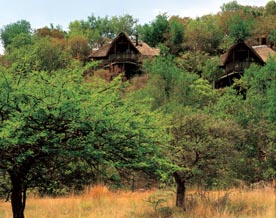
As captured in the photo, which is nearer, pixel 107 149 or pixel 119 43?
pixel 107 149

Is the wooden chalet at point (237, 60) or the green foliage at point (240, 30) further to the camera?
the green foliage at point (240, 30)

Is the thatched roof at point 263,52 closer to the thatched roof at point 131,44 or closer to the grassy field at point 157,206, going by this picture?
the thatched roof at point 131,44

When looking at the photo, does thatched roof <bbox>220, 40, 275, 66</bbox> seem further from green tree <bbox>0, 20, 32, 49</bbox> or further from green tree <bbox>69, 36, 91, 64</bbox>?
green tree <bbox>0, 20, 32, 49</bbox>

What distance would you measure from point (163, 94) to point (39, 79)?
2274cm

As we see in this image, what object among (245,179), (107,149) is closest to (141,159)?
(107,149)

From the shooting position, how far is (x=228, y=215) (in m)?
12.1

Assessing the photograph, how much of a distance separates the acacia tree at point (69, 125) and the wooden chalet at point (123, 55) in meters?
35.7

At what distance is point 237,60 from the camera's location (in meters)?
41.8

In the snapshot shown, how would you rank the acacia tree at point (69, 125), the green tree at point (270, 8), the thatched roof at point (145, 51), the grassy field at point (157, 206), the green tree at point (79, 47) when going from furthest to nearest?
Result: the green tree at point (270, 8), the green tree at point (79, 47), the thatched roof at point (145, 51), the grassy field at point (157, 206), the acacia tree at point (69, 125)

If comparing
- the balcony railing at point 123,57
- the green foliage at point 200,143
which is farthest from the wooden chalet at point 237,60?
the green foliage at point 200,143

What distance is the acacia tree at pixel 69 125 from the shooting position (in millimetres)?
6570

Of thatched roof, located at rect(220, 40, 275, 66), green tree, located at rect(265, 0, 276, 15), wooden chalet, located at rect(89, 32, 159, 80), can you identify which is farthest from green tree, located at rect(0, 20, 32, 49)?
green tree, located at rect(265, 0, 276, 15)

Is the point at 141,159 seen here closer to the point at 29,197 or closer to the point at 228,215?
the point at 228,215

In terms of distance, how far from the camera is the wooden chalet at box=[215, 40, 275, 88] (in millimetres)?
41219
